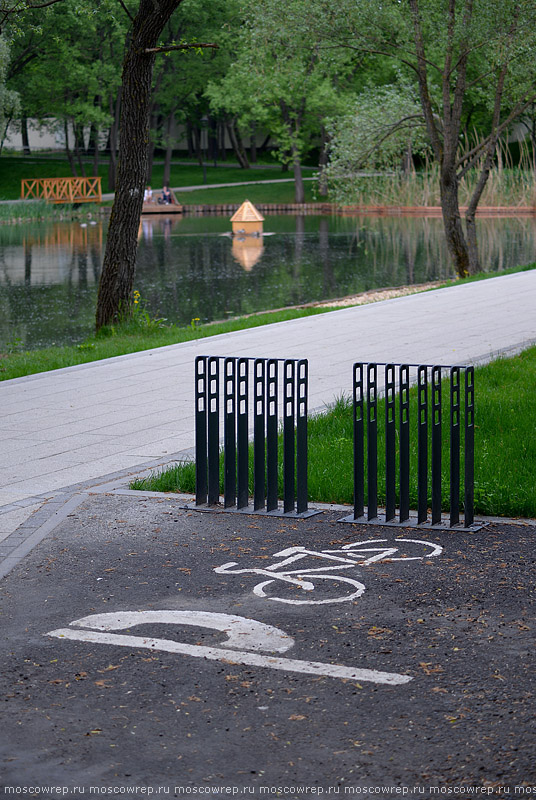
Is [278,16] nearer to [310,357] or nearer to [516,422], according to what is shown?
[310,357]

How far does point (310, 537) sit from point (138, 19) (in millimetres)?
10360

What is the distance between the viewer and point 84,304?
22.2 meters

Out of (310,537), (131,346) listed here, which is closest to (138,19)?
(131,346)

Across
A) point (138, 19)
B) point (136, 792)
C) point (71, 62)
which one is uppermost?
point (71, 62)

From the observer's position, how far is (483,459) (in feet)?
25.2

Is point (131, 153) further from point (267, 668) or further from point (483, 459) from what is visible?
point (267, 668)

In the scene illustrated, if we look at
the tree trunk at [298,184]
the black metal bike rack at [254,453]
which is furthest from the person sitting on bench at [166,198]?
the black metal bike rack at [254,453]

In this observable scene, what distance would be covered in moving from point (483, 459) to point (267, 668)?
143 inches

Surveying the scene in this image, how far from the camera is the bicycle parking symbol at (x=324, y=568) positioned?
533 centimetres
